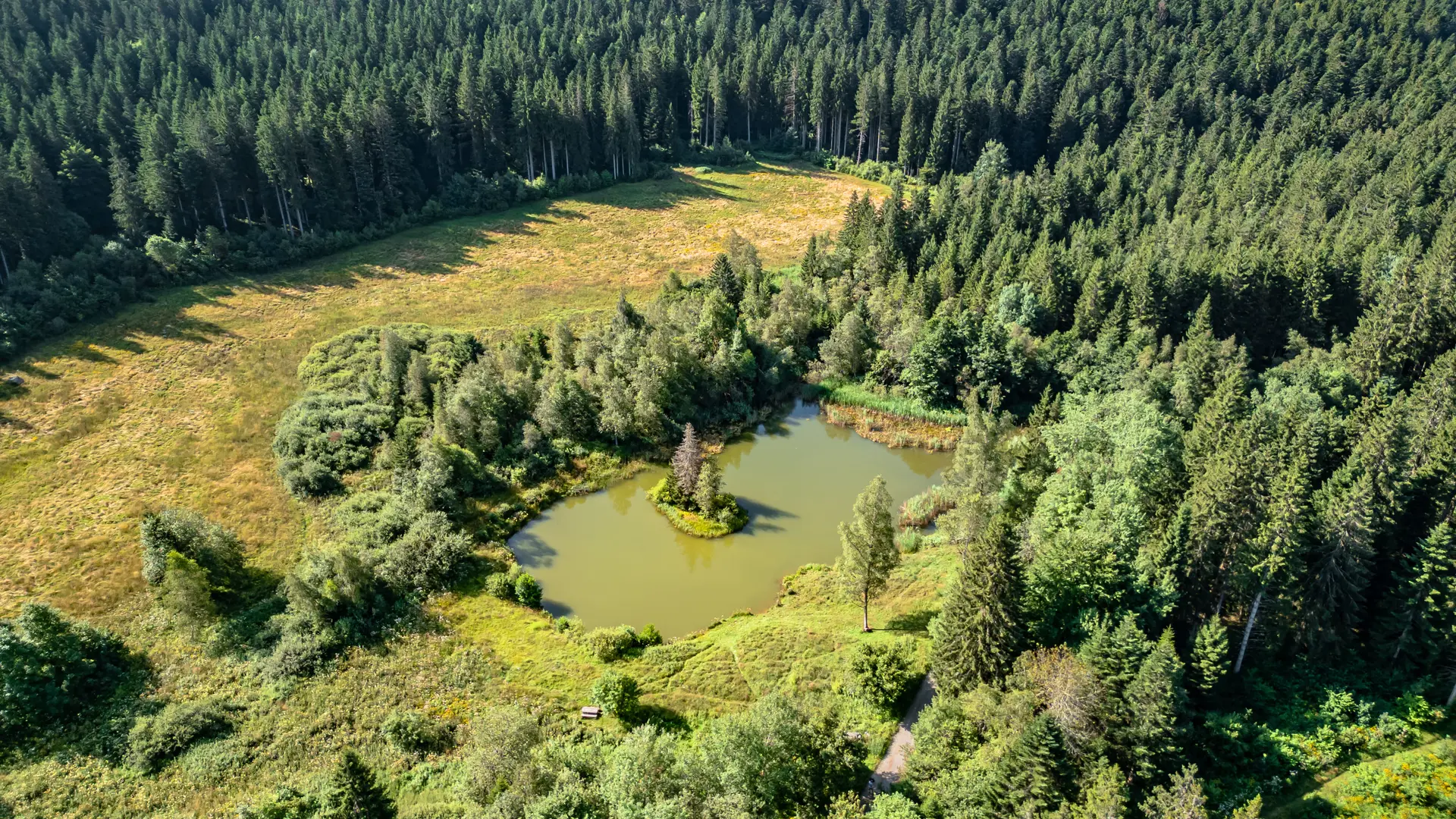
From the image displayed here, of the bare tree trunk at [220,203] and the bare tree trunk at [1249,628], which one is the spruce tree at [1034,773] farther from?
the bare tree trunk at [220,203]

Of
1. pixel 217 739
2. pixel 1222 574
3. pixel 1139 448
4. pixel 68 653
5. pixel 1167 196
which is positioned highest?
pixel 1167 196

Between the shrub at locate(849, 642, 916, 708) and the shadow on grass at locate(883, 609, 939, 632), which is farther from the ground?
the shrub at locate(849, 642, 916, 708)

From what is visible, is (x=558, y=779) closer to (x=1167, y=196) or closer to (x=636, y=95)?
(x=1167, y=196)

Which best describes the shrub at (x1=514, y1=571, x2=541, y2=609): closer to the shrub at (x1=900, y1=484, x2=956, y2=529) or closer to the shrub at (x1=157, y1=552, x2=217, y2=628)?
the shrub at (x1=157, y1=552, x2=217, y2=628)

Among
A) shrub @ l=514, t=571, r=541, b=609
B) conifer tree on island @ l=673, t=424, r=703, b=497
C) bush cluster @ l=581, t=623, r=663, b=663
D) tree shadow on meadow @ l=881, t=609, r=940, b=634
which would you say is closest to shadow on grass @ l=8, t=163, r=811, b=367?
shrub @ l=514, t=571, r=541, b=609

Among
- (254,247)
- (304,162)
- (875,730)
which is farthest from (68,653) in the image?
(304,162)

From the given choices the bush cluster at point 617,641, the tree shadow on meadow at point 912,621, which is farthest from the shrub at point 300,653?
the tree shadow on meadow at point 912,621

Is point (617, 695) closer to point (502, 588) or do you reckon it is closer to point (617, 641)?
point (617, 641)
